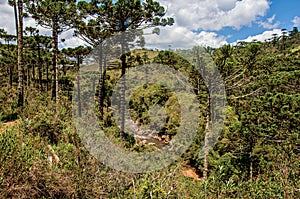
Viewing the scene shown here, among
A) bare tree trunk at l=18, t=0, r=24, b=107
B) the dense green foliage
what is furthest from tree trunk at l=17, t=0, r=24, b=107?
the dense green foliage

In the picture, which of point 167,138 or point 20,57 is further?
point 167,138

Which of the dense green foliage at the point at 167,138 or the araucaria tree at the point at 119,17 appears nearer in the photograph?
the dense green foliage at the point at 167,138

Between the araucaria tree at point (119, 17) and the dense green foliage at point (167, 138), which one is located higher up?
the araucaria tree at point (119, 17)

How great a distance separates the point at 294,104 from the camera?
26.7 feet

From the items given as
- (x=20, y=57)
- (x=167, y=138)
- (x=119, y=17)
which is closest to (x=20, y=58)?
(x=20, y=57)

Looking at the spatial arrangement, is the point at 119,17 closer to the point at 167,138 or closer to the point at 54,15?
the point at 54,15

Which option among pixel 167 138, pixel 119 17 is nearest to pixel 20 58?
pixel 119 17

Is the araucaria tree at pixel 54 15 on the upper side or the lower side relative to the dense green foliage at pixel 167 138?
upper

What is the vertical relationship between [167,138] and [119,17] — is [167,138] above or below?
below

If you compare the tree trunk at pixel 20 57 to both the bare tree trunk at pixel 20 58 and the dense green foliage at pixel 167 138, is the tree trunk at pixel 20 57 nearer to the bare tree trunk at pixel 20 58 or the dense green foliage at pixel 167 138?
the bare tree trunk at pixel 20 58

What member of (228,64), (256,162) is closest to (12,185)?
(228,64)

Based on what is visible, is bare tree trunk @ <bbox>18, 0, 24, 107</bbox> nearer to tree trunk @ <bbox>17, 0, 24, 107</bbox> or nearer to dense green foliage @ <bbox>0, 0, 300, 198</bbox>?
tree trunk @ <bbox>17, 0, 24, 107</bbox>

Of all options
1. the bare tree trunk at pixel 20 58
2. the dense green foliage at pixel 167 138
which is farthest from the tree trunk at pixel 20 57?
the dense green foliage at pixel 167 138

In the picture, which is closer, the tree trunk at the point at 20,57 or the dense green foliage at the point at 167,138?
the dense green foliage at the point at 167,138
